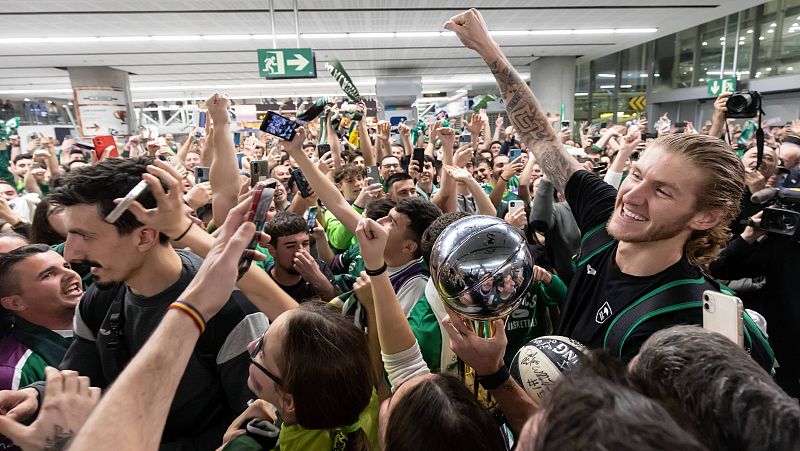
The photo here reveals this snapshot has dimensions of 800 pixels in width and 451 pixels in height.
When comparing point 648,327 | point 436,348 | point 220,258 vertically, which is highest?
point 220,258

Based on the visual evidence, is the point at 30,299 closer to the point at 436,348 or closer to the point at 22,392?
the point at 22,392

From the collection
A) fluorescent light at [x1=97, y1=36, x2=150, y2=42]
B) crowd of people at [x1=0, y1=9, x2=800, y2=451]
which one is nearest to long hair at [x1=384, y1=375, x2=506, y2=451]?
crowd of people at [x1=0, y1=9, x2=800, y2=451]

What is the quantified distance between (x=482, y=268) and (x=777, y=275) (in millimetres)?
2480

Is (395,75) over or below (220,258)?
over

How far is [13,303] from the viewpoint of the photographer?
1.99 meters

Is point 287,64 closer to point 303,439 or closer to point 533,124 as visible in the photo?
point 533,124

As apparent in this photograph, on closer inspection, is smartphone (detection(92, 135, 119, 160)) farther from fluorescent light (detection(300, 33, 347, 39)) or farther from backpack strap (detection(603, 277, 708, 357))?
fluorescent light (detection(300, 33, 347, 39))

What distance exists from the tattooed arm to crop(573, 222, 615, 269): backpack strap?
29cm

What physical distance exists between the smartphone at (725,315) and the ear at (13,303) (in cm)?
269

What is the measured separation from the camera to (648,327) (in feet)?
4.34

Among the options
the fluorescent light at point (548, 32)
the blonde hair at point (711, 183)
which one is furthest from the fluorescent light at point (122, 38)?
the blonde hair at point (711, 183)

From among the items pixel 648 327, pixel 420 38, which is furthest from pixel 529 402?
pixel 420 38

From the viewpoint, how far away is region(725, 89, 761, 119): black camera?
261 centimetres

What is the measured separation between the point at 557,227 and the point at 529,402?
239 cm
